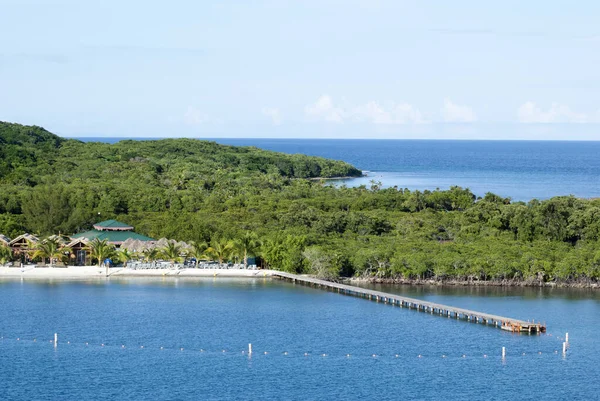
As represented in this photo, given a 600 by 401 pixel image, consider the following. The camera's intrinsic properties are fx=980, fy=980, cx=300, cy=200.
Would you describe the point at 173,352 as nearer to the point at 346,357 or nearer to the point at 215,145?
the point at 346,357

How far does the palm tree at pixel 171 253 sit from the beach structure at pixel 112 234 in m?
3.25

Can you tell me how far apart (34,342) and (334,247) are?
28.7 meters

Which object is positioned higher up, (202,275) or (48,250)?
(48,250)

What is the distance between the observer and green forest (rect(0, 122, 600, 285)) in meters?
68.7

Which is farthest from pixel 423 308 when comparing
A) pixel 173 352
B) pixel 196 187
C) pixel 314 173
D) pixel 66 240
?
pixel 314 173

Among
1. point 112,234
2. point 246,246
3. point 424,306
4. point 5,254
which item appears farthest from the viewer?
point 112,234

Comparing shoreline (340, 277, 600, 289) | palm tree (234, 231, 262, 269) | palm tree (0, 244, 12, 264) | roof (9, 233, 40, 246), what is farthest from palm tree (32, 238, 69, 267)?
shoreline (340, 277, 600, 289)

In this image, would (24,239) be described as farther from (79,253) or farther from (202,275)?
(202,275)

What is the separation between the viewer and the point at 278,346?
50219 mm

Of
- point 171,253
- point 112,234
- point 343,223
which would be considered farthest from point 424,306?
point 112,234

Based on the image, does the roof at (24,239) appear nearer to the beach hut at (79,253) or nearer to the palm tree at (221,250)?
the beach hut at (79,253)

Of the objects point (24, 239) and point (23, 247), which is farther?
point (23, 247)

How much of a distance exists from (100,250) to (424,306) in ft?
89.2

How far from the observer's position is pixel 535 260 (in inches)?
2685
